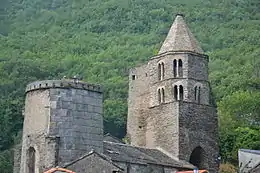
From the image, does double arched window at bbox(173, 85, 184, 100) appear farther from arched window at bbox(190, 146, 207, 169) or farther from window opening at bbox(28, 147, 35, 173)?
window opening at bbox(28, 147, 35, 173)

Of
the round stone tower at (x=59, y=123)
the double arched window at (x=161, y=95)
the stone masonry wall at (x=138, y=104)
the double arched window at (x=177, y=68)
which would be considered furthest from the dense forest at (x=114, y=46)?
the round stone tower at (x=59, y=123)

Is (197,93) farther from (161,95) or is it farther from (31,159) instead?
(31,159)

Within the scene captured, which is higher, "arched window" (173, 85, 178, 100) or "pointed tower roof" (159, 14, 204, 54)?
"pointed tower roof" (159, 14, 204, 54)

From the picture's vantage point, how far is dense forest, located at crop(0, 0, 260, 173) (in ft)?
245

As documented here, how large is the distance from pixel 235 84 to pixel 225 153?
1083 inches

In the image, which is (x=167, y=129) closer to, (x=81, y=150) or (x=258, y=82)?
(x=81, y=150)

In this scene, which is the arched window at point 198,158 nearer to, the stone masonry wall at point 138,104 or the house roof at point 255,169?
the house roof at point 255,169

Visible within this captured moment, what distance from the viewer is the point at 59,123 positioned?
3712 centimetres

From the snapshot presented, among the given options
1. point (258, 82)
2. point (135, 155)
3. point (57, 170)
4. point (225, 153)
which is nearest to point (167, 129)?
point (135, 155)

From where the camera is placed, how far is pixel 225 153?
59000 millimetres

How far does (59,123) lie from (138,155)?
26.7 ft

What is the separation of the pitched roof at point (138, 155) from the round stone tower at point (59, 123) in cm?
295

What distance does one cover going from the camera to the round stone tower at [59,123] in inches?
1449

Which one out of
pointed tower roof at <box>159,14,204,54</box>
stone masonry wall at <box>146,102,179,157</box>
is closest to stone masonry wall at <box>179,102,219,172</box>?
stone masonry wall at <box>146,102,179,157</box>
